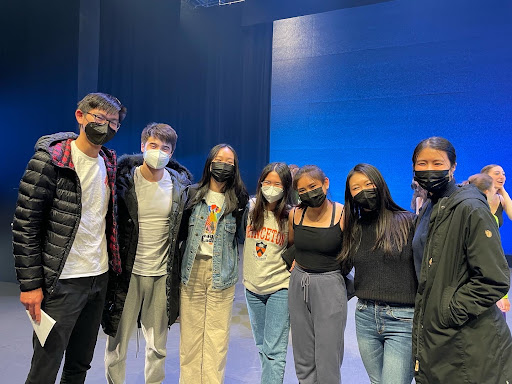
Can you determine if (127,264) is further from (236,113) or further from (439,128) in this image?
(236,113)

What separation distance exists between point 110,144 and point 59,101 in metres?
1.25

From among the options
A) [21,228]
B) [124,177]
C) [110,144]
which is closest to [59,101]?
[110,144]

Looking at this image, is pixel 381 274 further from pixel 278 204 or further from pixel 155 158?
pixel 155 158

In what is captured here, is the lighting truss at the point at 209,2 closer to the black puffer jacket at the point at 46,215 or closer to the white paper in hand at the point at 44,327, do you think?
A: the black puffer jacket at the point at 46,215

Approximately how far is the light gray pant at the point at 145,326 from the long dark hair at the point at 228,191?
0.54m

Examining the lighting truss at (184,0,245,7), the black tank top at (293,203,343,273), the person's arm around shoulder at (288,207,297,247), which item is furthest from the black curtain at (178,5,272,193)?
the black tank top at (293,203,343,273)

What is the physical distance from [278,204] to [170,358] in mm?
1763

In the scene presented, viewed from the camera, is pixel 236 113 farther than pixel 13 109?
Yes

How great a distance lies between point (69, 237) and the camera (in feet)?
6.01

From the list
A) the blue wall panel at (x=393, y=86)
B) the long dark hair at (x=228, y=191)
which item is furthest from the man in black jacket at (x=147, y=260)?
the blue wall panel at (x=393, y=86)

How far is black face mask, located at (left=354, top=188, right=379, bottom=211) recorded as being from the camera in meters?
1.93

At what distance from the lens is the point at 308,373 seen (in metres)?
2.06

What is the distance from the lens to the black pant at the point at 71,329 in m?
1.80

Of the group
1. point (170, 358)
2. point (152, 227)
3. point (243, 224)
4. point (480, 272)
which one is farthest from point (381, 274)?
point (170, 358)
